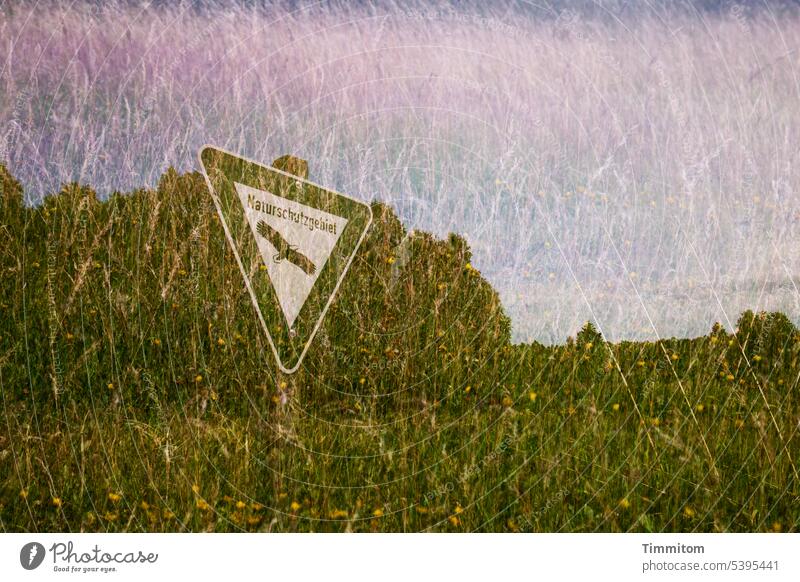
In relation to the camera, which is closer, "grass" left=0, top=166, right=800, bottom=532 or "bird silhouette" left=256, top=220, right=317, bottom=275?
"grass" left=0, top=166, right=800, bottom=532

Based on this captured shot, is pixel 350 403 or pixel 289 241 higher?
pixel 289 241

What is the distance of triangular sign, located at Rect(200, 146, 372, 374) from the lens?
5.48m

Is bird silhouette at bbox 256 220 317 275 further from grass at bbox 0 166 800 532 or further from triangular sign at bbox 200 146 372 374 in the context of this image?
grass at bbox 0 166 800 532

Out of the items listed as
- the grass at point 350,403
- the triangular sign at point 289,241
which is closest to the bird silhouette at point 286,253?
the triangular sign at point 289,241

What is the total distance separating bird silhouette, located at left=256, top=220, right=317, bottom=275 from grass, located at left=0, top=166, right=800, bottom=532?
1.24 ft

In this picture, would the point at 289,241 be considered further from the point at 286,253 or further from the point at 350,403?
the point at 350,403

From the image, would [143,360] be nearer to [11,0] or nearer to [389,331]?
[389,331]

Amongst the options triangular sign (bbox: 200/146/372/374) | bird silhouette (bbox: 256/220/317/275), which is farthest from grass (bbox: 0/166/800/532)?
bird silhouette (bbox: 256/220/317/275)

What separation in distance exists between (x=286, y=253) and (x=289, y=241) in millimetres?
101

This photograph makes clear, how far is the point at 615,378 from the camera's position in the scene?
17.9 feet

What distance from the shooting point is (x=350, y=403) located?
5.08m

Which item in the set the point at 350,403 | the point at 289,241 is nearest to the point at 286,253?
the point at 289,241

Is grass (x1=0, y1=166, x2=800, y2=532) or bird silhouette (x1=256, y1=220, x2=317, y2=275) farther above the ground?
bird silhouette (x1=256, y1=220, x2=317, y2=275)
